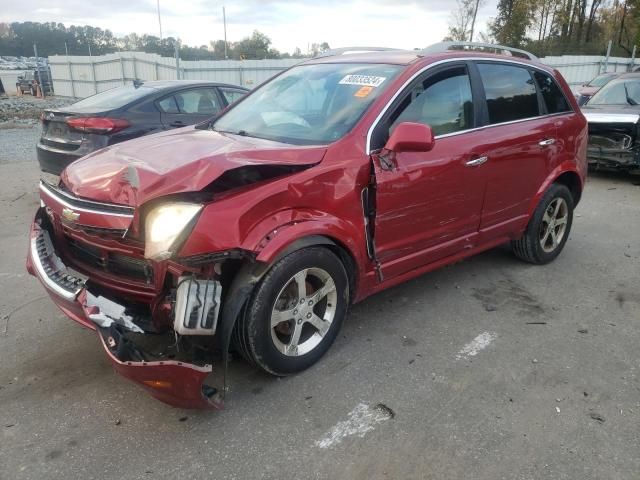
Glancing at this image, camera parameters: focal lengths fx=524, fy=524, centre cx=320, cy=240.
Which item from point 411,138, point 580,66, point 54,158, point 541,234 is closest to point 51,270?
point 411,138

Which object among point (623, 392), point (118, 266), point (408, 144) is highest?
point (408, 144)

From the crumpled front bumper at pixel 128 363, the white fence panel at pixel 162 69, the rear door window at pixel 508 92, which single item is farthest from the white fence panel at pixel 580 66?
the crumpled front bumper at pixel 128 363

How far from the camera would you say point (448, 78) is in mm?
3750

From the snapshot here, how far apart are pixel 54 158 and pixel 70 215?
3.96 m

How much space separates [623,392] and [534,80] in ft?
9.10

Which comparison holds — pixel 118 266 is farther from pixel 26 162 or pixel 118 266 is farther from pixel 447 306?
pixel 26 162

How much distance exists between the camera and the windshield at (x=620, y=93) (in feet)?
30.6

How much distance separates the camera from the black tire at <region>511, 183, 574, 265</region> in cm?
472

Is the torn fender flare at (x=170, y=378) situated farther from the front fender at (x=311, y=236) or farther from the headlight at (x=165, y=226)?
the front fender at (x=311, y=236)

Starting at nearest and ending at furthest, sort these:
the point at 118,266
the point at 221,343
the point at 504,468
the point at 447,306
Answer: the point at 504,468 < the point at 221,343 < the point at 118,266 < the point at 447,306

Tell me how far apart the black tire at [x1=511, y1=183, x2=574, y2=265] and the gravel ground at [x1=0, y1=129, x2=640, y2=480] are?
0.61 m

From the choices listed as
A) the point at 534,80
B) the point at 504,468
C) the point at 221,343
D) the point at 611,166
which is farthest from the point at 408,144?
the point at 611,166

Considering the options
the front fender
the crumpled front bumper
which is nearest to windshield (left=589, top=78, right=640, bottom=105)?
the front fender

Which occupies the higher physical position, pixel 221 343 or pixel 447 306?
pixel 221 343
